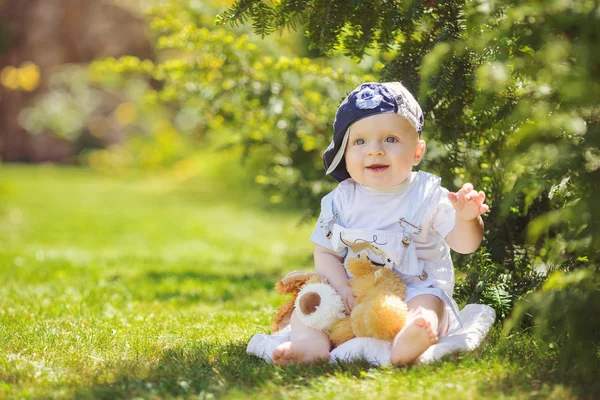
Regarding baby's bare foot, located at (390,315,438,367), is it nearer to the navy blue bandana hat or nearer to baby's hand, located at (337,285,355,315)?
baby's hand, located at (337,285,355,315)

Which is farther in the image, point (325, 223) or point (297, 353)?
point (325, 223)

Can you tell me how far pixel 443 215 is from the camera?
2727 mm

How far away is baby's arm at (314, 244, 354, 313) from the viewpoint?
2.73m

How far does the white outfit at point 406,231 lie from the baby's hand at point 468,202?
0.13 meters

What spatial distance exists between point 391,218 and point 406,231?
0.27 ft

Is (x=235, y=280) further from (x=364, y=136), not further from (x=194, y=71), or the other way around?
(x=364, y=136)

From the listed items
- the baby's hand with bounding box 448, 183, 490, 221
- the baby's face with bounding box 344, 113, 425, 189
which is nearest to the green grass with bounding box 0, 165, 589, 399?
the baby's hand with bounding box 448, 183, 490, 221

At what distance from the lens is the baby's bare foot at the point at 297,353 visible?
2.54 meters

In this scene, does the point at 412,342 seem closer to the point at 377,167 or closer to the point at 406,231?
the point at 406,231

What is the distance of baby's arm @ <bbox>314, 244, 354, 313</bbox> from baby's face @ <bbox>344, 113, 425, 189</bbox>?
34 cm

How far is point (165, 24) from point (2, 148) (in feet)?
53.8

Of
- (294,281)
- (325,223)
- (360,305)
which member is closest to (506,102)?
(325,223)

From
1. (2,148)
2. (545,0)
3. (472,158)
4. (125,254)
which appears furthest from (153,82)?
(545,0)

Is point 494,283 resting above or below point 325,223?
below
